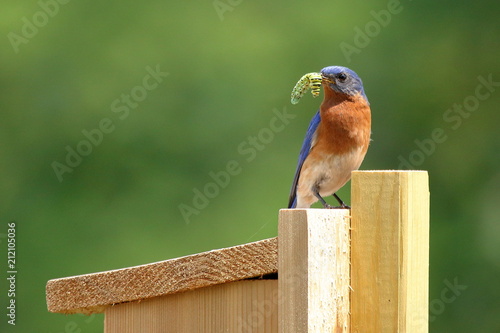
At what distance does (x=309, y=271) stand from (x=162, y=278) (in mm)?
661

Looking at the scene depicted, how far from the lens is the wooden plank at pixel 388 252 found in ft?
9.55

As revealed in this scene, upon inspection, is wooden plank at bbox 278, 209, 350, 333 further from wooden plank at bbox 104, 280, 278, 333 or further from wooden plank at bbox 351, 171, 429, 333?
wooden plank at bbox 104, 280, 278, 333

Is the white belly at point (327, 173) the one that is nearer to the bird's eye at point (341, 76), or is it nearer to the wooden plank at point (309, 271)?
the bird's eye at point (341, 76)

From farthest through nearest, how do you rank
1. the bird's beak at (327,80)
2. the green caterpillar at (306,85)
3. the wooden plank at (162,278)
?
the bird's beak at (327,80) < the green caterpillar at (306,85) < the wooden plank at (162,278)

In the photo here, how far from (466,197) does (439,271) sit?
1023 millimetres

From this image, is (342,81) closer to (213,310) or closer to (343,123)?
(343,123)

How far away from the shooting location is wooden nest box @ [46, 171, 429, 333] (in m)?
2.85

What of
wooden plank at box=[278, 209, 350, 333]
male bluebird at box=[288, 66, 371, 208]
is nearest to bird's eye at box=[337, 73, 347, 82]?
male bluebird at box=[288, 66, 371, 208]

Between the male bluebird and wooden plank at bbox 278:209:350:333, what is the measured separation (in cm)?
163

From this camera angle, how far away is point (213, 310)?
10.7ft

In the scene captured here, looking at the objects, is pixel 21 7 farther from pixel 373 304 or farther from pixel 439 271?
pixel 373 304

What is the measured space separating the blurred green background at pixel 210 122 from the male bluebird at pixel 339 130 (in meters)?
5.15

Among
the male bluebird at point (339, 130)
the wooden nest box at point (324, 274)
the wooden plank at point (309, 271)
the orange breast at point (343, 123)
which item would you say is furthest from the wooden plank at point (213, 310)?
the orange breast at point (343, 123)

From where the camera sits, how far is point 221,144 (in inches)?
426
